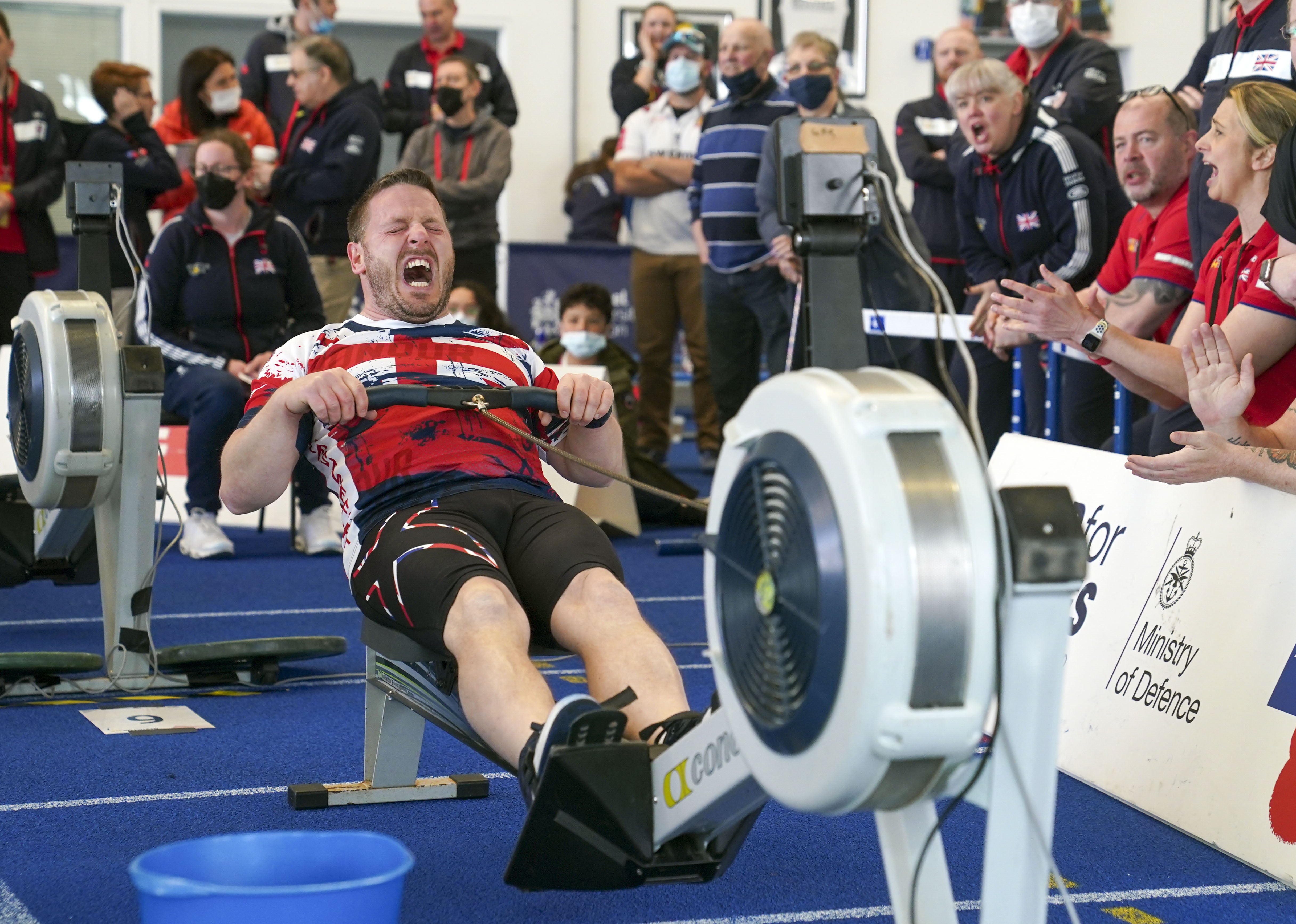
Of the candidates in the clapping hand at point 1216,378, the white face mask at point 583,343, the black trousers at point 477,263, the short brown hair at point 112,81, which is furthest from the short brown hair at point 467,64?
the clapping hand at point 1216,378

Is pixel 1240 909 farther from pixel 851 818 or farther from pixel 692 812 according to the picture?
pixel 692 812

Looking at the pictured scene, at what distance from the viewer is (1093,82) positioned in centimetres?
517

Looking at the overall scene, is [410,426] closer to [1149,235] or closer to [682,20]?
[1149,235]

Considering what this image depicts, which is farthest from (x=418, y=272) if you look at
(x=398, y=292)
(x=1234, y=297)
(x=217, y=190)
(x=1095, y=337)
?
(x=217, y=190)

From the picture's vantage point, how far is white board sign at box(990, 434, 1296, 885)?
8.20ft

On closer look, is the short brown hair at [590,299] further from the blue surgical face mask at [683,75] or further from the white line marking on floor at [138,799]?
the white line marking on floor at [138,799]

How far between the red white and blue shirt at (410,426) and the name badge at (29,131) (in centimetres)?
410

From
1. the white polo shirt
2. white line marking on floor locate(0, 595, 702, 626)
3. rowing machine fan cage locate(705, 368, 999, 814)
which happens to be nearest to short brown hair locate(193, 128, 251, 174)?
white line marking on floor locate(0, 595, 702, 626)

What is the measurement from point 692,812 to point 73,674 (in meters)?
2.43

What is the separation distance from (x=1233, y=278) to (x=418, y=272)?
5.53 ft

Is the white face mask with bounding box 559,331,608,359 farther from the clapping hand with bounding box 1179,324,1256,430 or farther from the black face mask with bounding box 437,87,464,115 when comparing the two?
the clapping hand with bounding box 1179,324,1256,430

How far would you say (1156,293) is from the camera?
3914 millimetres

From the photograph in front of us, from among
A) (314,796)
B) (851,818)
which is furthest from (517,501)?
(851,818)

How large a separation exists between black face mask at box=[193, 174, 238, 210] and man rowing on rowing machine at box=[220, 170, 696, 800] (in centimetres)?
248
